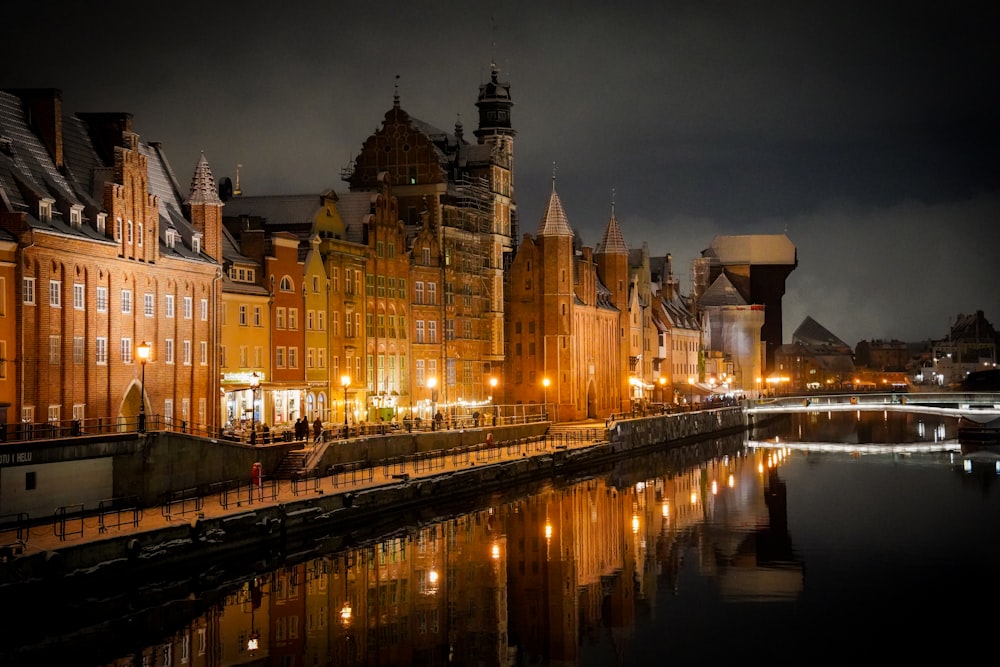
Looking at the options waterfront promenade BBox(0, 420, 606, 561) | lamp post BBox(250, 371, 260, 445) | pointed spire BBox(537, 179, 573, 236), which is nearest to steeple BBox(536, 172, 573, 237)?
pointed spire BBox(537, 179, 573, 236)

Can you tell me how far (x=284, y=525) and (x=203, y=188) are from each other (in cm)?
2065

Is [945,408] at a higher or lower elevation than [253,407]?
lower

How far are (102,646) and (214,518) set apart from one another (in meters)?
9.56

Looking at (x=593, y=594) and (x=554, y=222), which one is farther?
(x=554, y=222)

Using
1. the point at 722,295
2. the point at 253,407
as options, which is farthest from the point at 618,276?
the point at 722,295

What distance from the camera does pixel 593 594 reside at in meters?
43.8

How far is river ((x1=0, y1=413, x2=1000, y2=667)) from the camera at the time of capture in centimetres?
3553

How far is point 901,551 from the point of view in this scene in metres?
52.5

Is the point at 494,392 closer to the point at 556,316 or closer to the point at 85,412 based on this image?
the point at 556,316

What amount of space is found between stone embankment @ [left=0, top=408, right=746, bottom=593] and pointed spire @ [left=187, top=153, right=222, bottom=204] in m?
16.2

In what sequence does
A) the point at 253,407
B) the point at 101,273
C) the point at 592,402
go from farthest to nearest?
the point at 592,402
the point at 253,407
the point at 101,273

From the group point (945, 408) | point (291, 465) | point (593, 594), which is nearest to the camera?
point (593, 594)

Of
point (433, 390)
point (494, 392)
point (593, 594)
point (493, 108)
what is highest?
point (493, 108)

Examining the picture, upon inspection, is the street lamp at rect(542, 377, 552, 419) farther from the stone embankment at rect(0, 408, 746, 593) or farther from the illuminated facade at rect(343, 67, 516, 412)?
the stone embankment at rect(0, 408, 746, 593)
